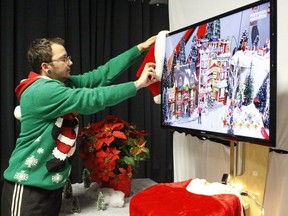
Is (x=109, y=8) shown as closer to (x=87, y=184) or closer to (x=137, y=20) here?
(x=137, y=20)

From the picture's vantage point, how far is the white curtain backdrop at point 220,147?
1.26m

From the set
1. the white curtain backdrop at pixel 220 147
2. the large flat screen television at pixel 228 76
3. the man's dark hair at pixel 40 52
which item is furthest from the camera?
the man's dark hair at pixel 40 52

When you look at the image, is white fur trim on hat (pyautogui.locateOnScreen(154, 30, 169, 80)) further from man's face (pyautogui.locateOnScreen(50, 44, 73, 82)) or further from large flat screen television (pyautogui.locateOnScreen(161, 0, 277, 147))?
man's face (pyautogui.locateOnScreen(50, 44, 73, 82))

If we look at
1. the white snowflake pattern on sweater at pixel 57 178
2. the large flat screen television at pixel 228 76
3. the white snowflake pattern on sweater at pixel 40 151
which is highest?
the large flat screen television at pixel 228 76

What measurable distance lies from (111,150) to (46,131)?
35cm

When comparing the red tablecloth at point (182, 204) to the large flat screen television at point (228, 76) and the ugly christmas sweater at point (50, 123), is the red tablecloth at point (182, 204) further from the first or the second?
the ugly christmas sweater at point (50, 123)

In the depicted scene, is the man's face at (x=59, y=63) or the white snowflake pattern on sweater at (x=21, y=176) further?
the man's face at (x=59, y=63)

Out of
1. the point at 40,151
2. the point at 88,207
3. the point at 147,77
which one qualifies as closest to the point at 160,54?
the point at 147,77

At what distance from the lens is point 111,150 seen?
63.8 inches

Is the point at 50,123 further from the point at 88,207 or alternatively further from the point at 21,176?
the point at 88,207

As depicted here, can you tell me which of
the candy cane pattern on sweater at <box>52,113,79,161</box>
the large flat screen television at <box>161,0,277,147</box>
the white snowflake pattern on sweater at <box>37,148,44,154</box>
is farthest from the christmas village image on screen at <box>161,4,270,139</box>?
the white snowflake pattern on sweater at <box>37,148,44,154</box>

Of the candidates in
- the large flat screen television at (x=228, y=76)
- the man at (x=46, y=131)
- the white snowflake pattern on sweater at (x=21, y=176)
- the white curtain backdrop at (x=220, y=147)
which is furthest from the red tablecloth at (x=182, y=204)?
the white snowflake pattern on sweater at (x=21, y=176)

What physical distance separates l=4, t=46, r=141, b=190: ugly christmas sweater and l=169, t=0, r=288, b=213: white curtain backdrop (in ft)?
A: 2.02

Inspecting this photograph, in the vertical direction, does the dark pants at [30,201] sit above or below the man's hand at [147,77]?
below
